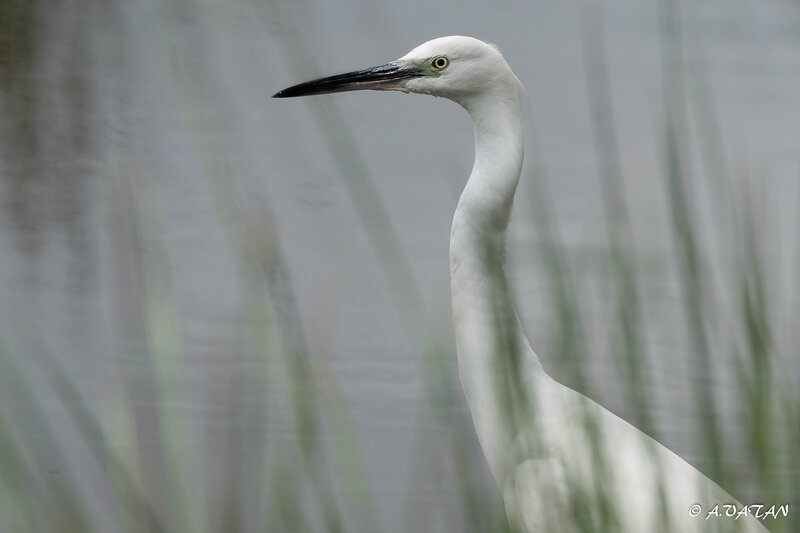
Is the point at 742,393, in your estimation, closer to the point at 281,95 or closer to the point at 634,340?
the point at 634,340

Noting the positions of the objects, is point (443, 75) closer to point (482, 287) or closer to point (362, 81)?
point (362, 81)

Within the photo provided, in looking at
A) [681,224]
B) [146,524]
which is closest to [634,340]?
[681,224]

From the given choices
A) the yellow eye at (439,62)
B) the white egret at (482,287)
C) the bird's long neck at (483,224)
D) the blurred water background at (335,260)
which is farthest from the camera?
the yellow eye at (439,62)

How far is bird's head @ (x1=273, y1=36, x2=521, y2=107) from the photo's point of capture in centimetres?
224

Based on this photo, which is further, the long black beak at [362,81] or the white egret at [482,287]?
the long black beak at [362,81]

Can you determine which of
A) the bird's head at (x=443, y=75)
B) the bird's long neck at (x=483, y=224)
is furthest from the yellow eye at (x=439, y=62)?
the bird's long neck at (x=483, y=224)

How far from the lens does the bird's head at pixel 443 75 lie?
2.24 metres

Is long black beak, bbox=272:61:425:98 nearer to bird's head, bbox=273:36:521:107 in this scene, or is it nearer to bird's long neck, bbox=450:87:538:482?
bird's head, bbox=273:36:521:107

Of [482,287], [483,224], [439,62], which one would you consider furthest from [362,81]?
[482,287]

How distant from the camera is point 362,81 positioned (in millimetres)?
2432

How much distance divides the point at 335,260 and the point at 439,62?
1.26m

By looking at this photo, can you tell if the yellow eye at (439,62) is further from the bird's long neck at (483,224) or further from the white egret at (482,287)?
the bird's long neck at (483,224)

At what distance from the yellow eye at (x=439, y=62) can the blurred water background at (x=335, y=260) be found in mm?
207

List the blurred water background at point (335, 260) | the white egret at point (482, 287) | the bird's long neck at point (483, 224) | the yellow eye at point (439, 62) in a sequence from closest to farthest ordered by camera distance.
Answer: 1. the blurred water background at point (335, 260)
2. the white egret at point (482, 287)
3. the bird's long neck at point (483, 224)
4. the yellow eye at point (439, 62)
